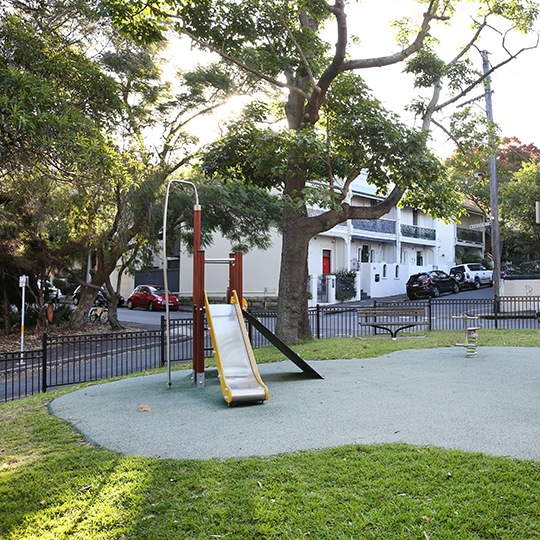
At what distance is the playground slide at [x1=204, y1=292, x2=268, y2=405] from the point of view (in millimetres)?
6969

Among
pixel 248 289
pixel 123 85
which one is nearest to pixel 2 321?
pixel 123 85

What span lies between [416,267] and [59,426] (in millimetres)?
34395

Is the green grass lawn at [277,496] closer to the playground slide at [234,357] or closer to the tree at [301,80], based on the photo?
the playground slide at [234,357]

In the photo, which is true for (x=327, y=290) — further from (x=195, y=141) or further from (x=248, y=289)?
(x=195, y=141)

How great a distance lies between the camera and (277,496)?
384cm

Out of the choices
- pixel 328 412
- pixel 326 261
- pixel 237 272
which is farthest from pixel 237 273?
pixel 326 261

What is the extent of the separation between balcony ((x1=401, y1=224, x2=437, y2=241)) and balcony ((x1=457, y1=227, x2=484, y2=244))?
437cm

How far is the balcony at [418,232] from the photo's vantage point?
126 ft

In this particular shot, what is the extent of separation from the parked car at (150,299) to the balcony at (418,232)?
59.4ft

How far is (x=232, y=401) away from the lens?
22.5 feet

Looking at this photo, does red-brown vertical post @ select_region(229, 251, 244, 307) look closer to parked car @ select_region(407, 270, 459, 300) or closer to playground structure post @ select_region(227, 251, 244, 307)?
playground structure post @ select_region(227, 251, 244, 307)

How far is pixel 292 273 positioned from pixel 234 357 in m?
5.75

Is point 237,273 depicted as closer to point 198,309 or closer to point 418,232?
point 198,309

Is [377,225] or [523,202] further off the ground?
[523,202]
